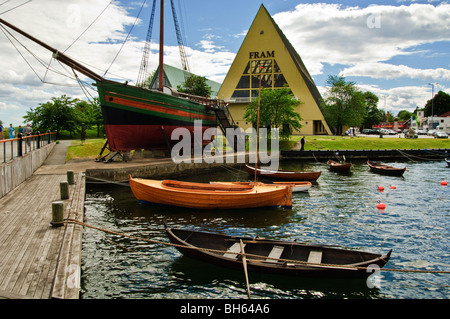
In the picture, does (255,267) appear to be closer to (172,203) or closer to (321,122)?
(172,203)

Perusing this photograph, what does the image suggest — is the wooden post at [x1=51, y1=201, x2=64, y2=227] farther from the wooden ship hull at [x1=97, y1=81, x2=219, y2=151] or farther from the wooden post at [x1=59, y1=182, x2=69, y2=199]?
the wooden ship hull at [x1=97, y1=81, x2=219, y2=151]

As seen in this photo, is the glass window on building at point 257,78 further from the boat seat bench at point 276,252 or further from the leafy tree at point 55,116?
the boat seat bench at point 276,252

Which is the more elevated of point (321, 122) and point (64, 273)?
point (321, 122)

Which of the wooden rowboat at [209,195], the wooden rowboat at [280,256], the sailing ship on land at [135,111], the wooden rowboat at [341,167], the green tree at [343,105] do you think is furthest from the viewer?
the green tree at [343,105]

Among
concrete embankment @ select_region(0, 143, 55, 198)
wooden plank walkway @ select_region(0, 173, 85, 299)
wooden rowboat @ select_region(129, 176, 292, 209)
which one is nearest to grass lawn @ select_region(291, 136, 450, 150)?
wooden rowboat @ select_region(129, 176, 292, 209)

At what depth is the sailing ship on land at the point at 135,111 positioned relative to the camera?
24266mm

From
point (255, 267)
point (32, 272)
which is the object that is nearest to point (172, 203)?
point (255, 267)

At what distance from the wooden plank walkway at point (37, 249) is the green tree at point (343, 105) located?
5372 cm

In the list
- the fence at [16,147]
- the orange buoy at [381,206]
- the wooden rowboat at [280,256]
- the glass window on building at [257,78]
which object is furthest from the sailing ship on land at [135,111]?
the glass window on building at [257,78]

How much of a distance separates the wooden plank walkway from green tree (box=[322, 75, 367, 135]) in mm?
53723

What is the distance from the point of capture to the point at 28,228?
9.33 m

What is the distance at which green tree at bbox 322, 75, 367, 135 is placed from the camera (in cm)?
5841

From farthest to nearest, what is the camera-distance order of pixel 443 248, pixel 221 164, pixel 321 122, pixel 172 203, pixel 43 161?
pixel 321 122 → pixel 221 164 → pixel 43 161 → pixel 172 203 → pixel 443 248

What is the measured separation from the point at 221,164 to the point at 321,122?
38.7 meters
